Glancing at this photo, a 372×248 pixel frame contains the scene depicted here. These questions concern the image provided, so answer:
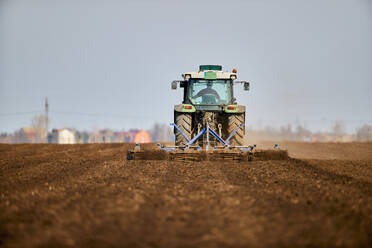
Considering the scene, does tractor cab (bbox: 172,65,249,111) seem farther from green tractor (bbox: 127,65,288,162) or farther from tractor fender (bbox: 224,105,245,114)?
tractor fender (bbox: 224,105,245,114)

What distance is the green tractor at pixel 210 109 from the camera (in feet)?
32.5

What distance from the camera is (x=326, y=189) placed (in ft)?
17.7

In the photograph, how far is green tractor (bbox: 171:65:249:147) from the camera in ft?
32.5

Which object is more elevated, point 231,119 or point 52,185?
point 231,119

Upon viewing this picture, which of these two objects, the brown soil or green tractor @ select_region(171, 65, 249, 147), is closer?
the brown soil

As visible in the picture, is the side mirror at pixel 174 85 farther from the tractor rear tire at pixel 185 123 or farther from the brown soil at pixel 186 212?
the brown soil at pixel 186 212

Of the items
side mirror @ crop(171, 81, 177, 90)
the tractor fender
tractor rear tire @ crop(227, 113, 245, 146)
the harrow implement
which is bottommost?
the harrow implement

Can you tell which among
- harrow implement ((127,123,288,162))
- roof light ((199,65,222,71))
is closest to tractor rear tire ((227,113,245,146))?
harrow implement ((127,123,288,162))

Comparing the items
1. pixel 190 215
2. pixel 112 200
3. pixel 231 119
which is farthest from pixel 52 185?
pixel 231 119

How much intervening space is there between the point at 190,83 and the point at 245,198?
653 cm

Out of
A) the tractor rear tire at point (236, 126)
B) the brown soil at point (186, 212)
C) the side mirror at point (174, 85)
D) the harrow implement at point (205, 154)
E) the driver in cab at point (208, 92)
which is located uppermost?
the side mirror at point (174, 85)

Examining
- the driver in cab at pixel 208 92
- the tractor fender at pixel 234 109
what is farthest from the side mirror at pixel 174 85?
the tractor fender at pixel 234 109

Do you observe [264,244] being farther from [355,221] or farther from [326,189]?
[326,189]

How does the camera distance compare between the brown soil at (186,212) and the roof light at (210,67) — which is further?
the roof light at (210,67)
